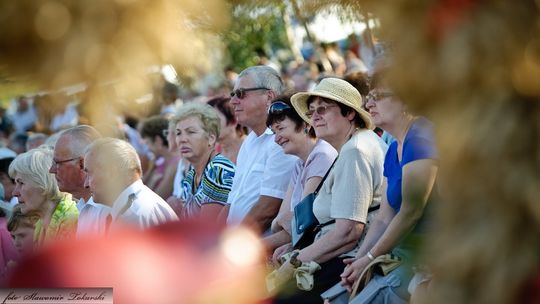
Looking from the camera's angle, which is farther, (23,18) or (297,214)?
(297,214)

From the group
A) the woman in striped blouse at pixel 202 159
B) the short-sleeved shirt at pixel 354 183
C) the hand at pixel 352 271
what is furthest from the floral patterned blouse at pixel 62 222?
the hand at pixel 352 271

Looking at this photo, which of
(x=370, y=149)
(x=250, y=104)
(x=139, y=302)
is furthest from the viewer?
(x=250, y=104)

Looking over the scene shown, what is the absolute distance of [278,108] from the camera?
595 centimetres

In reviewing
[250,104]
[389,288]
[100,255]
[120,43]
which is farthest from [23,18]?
[250,104]

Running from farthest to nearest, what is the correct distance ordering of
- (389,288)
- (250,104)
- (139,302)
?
Answer: (250,104) → (389,288) → (139,302)

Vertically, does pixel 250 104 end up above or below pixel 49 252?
above

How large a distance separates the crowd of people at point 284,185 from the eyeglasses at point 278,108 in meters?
0.02

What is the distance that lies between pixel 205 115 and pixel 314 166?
1721 millimetres

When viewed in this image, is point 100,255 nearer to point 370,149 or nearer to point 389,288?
point 389,288

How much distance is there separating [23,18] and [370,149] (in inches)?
174

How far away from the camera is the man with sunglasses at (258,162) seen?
19.9 feet

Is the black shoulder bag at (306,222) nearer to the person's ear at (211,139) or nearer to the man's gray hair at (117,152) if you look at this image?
the man's gray hair at (117,152)

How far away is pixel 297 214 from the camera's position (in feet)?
17.8

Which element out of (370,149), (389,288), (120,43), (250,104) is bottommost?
(389,288)
